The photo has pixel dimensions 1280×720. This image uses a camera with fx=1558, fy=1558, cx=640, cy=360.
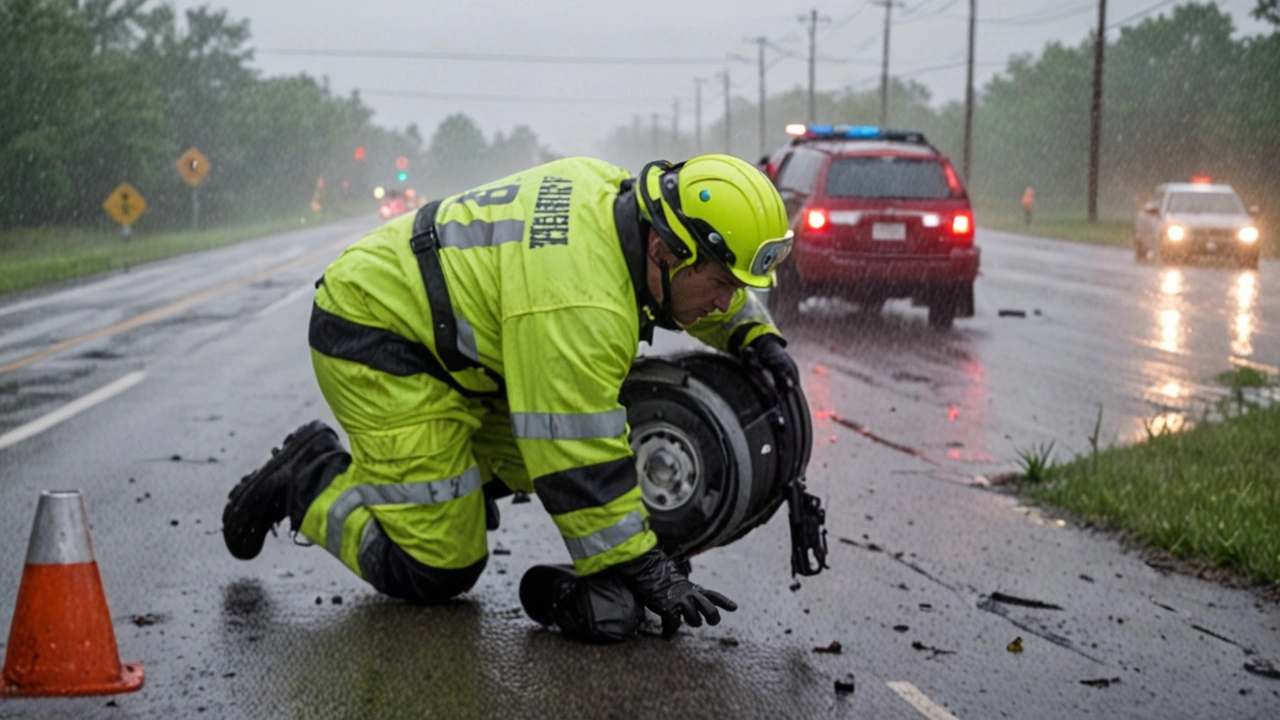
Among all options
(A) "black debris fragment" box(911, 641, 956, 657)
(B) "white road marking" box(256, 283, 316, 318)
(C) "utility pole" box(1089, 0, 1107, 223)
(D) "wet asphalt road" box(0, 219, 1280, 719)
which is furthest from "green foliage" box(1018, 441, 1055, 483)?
(C) "utility pole" box(1089, 0, 1107, 223)

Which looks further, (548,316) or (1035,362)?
(1035,362)

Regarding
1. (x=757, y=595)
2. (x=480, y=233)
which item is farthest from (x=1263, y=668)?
(x=480, y=233)

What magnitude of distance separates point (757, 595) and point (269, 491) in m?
1.71

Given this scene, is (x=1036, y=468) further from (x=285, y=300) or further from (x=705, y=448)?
(x=285, y=300)

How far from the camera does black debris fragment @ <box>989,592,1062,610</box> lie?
5293mm

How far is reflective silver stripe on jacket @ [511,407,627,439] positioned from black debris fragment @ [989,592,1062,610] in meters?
1.81

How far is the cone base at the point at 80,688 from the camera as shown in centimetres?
419

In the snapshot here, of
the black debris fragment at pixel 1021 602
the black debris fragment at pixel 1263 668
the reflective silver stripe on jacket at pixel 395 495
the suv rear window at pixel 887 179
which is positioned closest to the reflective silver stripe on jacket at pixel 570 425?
the reflective silver stripe on jacket at pixel 395 495

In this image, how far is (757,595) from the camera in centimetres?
534

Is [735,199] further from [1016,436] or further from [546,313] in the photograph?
[1016,436]

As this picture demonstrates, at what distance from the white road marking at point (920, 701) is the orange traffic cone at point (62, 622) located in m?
2.11

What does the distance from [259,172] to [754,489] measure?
74122 mm

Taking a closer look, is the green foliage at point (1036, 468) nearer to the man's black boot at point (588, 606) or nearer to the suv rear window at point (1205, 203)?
the man's black boot at point (588, 606)

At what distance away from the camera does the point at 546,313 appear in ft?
13.8
